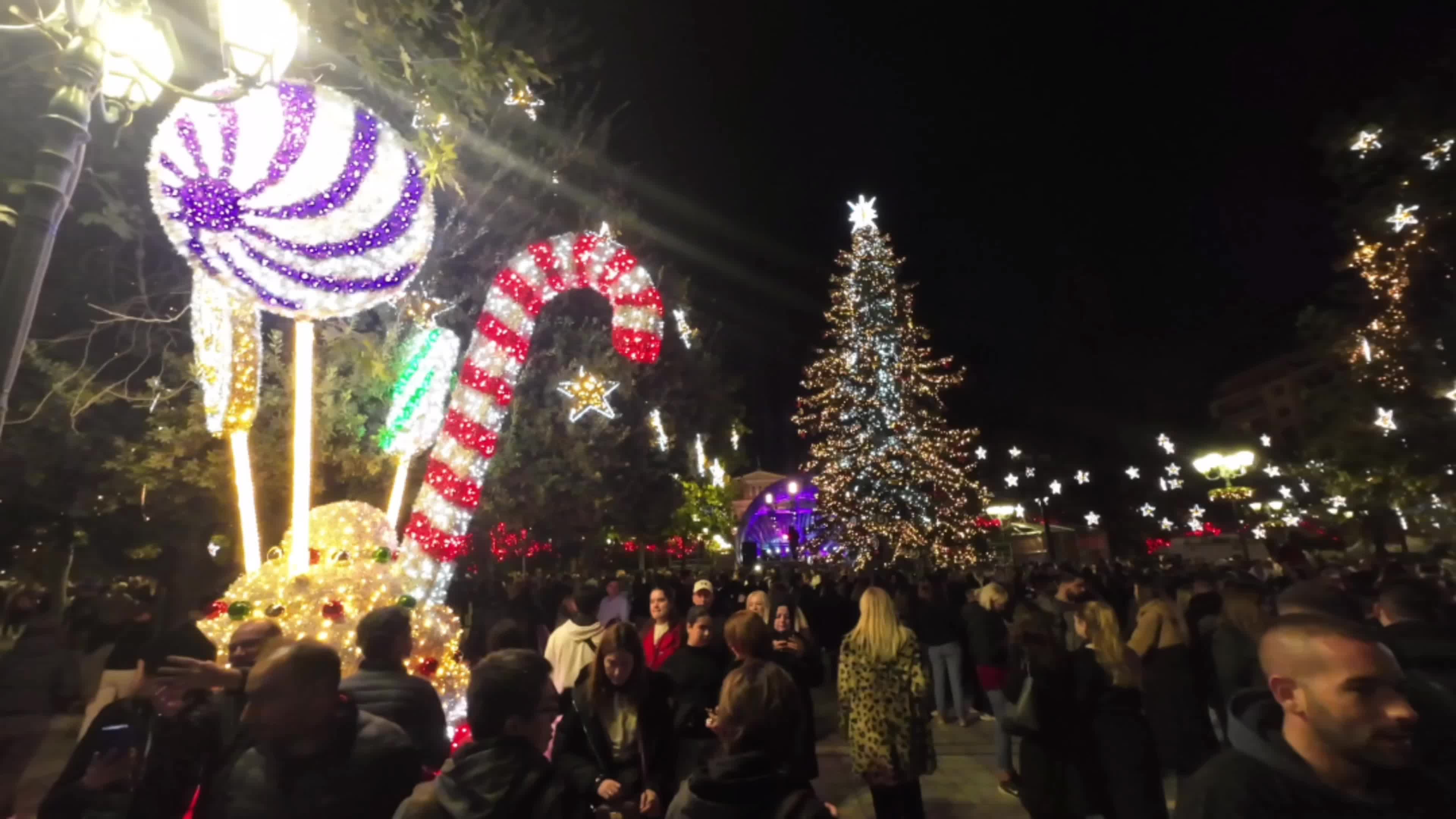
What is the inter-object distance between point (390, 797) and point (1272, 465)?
89.1 feet

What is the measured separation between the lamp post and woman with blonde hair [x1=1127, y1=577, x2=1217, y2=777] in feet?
20.7

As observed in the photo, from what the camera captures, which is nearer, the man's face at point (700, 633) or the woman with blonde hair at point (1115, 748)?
the woman with blonde hair at point (1115, 748)

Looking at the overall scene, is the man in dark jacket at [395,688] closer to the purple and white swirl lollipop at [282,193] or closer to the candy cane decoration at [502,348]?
the purple and white swirl lollipop at [282,193]

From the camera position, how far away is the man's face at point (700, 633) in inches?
180

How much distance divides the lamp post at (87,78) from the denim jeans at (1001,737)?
584cm

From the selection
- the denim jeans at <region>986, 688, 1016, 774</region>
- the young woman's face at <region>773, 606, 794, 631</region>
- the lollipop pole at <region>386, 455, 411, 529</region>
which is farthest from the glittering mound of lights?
the denim jeans at <region>986, 688, 1016, 774</region>

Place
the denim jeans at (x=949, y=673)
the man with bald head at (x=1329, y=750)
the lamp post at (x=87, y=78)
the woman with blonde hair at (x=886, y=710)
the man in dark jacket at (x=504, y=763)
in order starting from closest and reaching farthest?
the man with bald head at (x=1329, y=750), the man in dark jacket at (x=504, y=763), the lamp post at (x=87, y=78), the woman with blonde hair at (x=886, y=710), the denim jeans at (x=949, y=673)

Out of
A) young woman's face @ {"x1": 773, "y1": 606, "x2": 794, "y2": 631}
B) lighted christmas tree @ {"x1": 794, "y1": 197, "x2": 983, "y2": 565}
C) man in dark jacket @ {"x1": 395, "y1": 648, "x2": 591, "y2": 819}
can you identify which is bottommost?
man in dark jacket @ {"x1": 395, "y1": 648, "x2": 591, "y2": 819}

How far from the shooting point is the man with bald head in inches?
67.5

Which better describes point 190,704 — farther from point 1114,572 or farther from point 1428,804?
point 1114,572

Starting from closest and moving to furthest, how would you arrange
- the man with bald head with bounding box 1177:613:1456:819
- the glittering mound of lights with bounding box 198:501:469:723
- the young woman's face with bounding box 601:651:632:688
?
1. the man with bald head with bounding box 1177:613:1456:819
2. the young woman's face with bounding box 601:651:632:688
3. the glittering mound of lights with bounding box 198:501:469:723

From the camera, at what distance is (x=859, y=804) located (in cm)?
605

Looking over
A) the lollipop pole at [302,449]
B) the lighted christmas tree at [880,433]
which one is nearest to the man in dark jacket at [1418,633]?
the lollipop pole at [302,449]

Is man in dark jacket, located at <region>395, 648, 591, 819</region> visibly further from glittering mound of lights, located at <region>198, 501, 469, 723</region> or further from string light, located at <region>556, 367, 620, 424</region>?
string light, located at <region>556, 367, 620, 424</region>
